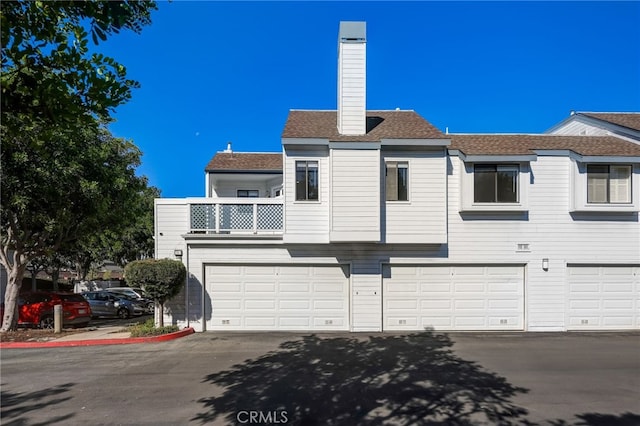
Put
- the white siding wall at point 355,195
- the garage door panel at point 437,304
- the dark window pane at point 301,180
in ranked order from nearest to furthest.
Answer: the white siding wall at point 355,195, the dark window pane at point 301,180, the garage door panel at point 437,304

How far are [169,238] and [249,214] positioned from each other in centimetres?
262

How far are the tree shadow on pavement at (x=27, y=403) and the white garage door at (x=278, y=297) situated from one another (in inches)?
201

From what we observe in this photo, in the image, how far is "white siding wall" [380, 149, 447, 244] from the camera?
1126 centimetres

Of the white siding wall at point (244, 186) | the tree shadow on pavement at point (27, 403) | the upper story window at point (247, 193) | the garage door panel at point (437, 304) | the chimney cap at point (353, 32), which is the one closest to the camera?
the tree shadow on pavement at point (27, 403)

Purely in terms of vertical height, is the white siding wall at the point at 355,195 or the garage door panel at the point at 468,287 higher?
the white siding wall at the point at 355,195

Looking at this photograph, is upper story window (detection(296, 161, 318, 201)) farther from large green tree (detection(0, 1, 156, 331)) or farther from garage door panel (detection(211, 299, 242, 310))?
large green tree (detection(0, 1, 156, 331))

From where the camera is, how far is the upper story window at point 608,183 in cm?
1183

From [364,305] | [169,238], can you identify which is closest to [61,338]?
[169,238]

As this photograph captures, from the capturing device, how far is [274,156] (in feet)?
64.1

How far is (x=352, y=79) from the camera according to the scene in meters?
11.9

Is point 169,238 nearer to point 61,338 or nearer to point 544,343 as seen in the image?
point 61,338

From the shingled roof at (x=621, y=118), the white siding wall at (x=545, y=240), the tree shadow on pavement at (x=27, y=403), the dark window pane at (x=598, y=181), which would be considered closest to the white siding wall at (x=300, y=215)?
the white siding wall at (x=545, y=240)

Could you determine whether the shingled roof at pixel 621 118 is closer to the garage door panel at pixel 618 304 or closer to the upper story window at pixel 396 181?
the garage door panel at pixel 618 304

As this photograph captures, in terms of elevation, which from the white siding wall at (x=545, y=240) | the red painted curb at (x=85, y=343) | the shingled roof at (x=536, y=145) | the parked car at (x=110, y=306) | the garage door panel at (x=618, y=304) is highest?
the shingled roof at (x=536, y=145)
